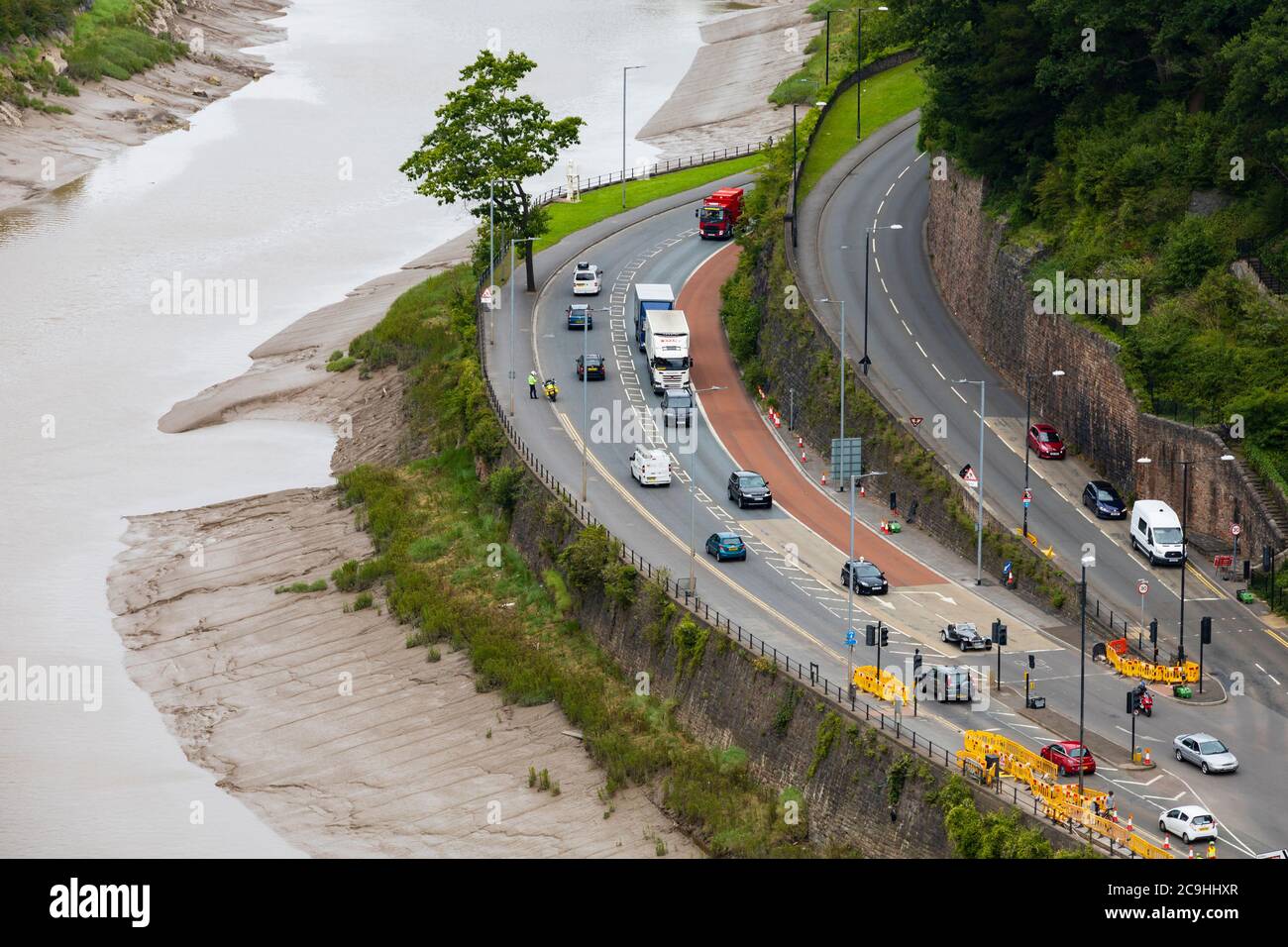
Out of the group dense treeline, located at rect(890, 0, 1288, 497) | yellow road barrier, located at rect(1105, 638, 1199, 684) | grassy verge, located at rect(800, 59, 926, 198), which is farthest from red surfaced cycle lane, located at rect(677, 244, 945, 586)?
dense treeline, located at rect(890, 0, 1288, 497)

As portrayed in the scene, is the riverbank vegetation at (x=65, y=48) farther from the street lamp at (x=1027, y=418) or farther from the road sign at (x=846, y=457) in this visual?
the street lamp at (x=1027, y=418)

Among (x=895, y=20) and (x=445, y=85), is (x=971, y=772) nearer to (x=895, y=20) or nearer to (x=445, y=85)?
(x=895, y=20)

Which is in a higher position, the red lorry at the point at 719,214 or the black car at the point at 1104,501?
the red lorry at the point at 719,214

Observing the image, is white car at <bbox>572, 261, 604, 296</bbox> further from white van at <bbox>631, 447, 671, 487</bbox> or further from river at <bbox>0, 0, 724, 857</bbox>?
white van at <bbox>631, 447, 671, 487</bbox>

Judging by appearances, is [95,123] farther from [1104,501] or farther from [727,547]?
[1104,501]

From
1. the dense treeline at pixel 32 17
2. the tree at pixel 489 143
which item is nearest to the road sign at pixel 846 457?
the tree at pixel 489 143

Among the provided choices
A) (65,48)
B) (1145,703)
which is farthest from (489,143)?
(65,48)
